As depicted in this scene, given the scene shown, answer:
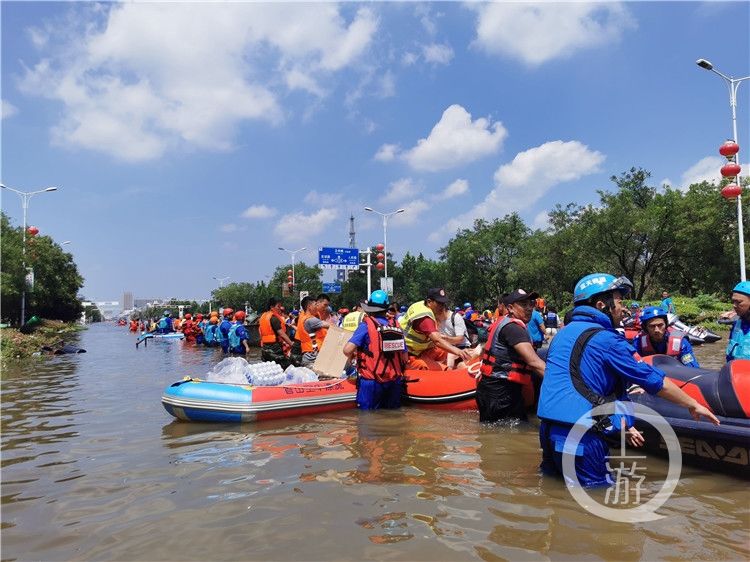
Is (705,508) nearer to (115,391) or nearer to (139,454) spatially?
(139,454)

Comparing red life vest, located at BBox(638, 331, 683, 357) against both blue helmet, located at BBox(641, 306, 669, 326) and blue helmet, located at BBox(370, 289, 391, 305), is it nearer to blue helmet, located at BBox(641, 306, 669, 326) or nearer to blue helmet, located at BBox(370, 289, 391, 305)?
blue helmet, located at BBox(641, 306, 669, 326)

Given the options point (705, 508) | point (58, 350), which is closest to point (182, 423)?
point (705, 508)

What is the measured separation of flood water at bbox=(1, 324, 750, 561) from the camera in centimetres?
301

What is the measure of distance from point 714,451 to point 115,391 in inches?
382

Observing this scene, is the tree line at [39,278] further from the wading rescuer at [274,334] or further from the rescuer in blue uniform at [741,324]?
the rescuer in blue uniform at [741,324]

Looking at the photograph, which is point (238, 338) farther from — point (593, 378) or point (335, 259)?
point (335, 259)

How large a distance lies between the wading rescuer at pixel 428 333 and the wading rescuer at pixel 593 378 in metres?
3.56

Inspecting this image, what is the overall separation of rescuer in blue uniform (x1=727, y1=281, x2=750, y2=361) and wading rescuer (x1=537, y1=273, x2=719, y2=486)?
7.69 ft

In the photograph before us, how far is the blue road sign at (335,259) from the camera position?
3291 cm

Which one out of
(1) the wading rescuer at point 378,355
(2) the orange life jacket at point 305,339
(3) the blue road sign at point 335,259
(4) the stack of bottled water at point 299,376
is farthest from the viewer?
(3) the blue road sign at point 335,259

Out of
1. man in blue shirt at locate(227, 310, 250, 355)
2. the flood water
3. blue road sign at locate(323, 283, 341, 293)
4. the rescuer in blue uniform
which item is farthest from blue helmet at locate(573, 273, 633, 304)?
blue road sign at locate(323, 283, 341, 293)

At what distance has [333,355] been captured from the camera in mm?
8336

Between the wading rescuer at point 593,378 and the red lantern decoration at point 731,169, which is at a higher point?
the red lantern decoration at point 731,169

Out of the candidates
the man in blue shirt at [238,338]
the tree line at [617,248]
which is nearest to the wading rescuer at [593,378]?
the man in blue shirt at [238,338]
